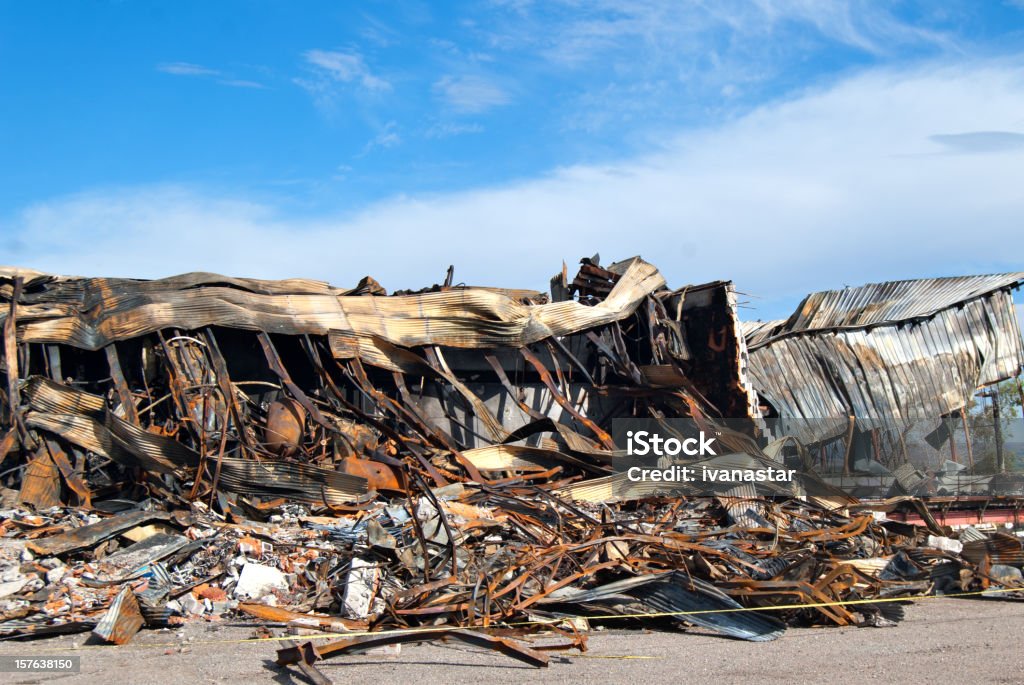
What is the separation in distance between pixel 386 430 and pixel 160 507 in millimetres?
2401

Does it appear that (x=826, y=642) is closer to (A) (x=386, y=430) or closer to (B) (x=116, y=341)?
(A) (x=386, y=430)

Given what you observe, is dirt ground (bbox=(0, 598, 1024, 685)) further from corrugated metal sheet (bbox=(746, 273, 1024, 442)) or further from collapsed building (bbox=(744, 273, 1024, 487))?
corrugated metal sheet (bbox=(746, 273, 1024, 442))

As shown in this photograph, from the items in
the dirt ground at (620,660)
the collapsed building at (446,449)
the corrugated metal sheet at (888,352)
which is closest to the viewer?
the dirt ground at (620,660)

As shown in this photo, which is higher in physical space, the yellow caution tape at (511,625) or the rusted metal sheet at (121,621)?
the rusted metal sheet at (121,621)

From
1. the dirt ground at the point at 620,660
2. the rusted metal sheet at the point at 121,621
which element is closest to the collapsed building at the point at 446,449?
the rusted metal sheet at the point at 121,621

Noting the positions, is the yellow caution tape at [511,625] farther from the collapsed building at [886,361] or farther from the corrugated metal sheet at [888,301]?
the corrugated metal sheet at [888,301]

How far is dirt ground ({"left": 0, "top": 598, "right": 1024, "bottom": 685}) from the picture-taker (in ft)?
17.3

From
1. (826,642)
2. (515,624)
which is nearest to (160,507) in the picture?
(515,624)

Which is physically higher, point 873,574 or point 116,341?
point 116,341

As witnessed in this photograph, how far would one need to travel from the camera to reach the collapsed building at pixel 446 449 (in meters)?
6.90

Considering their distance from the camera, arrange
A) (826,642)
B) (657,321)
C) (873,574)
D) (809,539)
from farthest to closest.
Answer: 1. (657,321)
2. (809,539)
3. (873,574)
4. (826,642)

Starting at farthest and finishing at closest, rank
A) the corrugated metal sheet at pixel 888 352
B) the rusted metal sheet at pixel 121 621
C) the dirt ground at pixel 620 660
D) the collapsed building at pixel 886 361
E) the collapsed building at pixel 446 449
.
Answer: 1. the corrugated metal sheet at pixel 888 352
2. the collapsed building at pixel 886 361
3. the collapsed building at pixel 446 449
4. the rusted metal sheet at pixel 121 621
5. the dirt ground at pixel 620 660

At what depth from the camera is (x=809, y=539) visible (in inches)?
344

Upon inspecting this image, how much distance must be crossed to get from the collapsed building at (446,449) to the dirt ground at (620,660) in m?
0.19
